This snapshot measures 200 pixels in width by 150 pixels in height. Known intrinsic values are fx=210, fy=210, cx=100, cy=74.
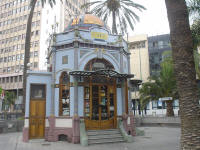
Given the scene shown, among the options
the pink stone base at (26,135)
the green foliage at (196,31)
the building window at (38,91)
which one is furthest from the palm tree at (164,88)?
the pink stone base at (26,135)

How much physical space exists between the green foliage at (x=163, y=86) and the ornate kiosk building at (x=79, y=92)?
10553 mm

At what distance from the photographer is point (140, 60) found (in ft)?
169

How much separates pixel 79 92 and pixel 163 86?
14079mm

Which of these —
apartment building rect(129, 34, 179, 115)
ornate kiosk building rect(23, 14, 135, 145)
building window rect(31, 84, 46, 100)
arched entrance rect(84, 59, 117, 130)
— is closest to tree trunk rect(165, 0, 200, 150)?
ornate kiosk building rect(23, 14, 135, 145)

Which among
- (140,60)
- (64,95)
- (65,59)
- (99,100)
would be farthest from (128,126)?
(140,60)

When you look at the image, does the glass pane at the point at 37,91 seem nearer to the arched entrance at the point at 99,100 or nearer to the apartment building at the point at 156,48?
the arched entrance at the point at 99,100

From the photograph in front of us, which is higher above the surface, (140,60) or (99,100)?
(140,60)

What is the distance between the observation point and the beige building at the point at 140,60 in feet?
169

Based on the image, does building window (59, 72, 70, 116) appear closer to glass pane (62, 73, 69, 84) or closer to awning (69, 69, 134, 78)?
glass pane (62, 73, 69, 84)

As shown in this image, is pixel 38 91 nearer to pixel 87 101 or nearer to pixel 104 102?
pixel 87 101

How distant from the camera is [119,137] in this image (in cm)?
1365

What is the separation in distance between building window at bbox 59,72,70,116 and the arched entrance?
124cm

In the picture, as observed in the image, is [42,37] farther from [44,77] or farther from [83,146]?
[83,146]

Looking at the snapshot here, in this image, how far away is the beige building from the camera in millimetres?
51375
